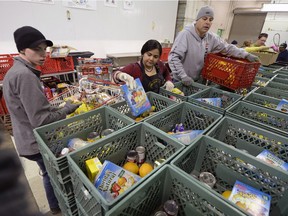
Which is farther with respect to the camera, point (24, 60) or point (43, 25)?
point (43, 25)

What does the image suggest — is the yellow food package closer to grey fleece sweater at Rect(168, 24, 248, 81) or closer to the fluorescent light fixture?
grey fleece sweater at Rect(168, 24, 248, 81)

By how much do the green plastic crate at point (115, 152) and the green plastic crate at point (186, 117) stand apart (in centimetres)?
15

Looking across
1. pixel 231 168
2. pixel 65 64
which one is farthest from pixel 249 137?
pixel 65 64

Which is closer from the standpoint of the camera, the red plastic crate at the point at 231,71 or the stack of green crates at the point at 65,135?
the stack of green crates at the point at 65,135

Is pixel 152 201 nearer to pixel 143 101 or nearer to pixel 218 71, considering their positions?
pixel 143 101

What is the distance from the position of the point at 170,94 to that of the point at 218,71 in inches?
25.1

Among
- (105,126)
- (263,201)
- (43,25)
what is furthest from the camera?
(43,25)

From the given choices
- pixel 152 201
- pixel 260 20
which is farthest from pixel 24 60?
pixel 260 20

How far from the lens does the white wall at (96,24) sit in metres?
3.11

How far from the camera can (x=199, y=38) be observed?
2020mm

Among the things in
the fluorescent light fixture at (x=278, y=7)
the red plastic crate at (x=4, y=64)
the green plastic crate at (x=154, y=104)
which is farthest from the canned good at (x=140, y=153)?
the fluorescent light fixture at (x=278, y=7)

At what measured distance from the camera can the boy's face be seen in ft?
3.59

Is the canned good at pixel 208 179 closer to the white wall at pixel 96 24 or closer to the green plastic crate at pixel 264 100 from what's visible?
the green plastic crate at pixel 264 100

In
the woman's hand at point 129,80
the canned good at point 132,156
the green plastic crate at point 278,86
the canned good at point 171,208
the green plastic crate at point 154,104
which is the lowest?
the canned good at point 171,208
